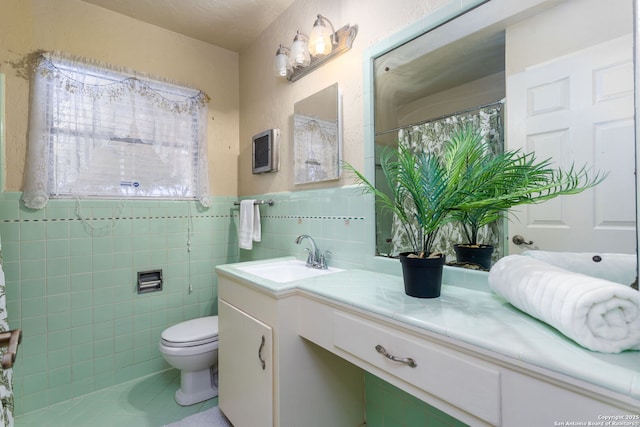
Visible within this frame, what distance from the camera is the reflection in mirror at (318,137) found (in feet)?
5.23

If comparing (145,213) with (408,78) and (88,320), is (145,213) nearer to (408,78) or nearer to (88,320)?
Result: (88,320)

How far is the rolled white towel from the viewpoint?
75 cm

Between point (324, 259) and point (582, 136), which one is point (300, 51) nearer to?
point (324, 259)

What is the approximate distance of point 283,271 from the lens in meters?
1.67

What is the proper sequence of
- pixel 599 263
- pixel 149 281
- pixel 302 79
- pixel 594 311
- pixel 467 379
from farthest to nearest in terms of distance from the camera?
1. pixel 149 281
2. pixel 302 79
3. pixel 599 263
4. pixel 467 379
5. pixel 594 311

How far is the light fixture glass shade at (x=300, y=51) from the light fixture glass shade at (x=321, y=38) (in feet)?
0.44

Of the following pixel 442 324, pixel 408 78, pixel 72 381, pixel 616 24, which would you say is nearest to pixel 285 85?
pixel 408 78

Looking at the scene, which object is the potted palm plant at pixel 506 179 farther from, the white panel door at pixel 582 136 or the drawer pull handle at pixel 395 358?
the drawer pull handle at pixel 395 358

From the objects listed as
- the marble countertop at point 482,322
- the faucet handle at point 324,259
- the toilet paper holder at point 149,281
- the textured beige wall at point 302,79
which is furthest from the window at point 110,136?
the marble countertop at point 482,322

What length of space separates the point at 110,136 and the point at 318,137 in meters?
1.38

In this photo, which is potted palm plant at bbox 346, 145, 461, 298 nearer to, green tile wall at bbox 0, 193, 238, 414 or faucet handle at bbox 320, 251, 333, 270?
faucet handle at bbox 320, 251, 333, 270

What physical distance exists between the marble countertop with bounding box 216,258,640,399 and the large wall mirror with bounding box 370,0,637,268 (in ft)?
0.89

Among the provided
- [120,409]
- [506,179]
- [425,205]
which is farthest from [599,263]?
[120,409]

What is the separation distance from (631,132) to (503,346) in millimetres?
655
